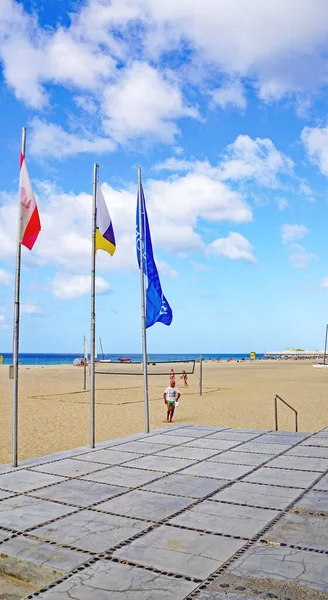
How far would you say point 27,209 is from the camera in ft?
28.7

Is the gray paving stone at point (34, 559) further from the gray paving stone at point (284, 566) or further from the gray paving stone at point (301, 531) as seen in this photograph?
the gray paving stone at point (301, 531)

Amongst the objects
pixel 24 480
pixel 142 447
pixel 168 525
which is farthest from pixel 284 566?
pixel 142 447

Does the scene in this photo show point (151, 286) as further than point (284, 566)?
Yes

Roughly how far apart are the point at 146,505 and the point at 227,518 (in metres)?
1.06

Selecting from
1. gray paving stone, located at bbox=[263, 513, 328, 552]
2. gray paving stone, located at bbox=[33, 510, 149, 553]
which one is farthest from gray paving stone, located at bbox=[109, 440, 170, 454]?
gray paving stone, located at bbox=[263, 513, 328, 552]

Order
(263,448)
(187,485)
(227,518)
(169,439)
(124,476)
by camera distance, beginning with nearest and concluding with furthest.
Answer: (227,518)
(187,485)
(124,476)
(263,448)
(169,439)

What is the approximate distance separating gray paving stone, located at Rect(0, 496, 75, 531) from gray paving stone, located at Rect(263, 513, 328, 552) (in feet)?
7.87

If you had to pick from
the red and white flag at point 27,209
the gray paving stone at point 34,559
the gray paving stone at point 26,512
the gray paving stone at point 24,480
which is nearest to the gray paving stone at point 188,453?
the gray paving stone at point 24,480

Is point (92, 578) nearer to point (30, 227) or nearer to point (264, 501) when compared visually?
point (264, 501)

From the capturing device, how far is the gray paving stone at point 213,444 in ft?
32.5

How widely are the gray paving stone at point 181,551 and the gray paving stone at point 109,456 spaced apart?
3.44 meters

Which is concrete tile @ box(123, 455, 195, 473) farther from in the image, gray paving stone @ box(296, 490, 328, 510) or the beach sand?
the beach sand

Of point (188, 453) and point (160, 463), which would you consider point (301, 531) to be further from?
point (188, 453)

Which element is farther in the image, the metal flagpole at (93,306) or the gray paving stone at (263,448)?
the metal flagpole at (93,306)
